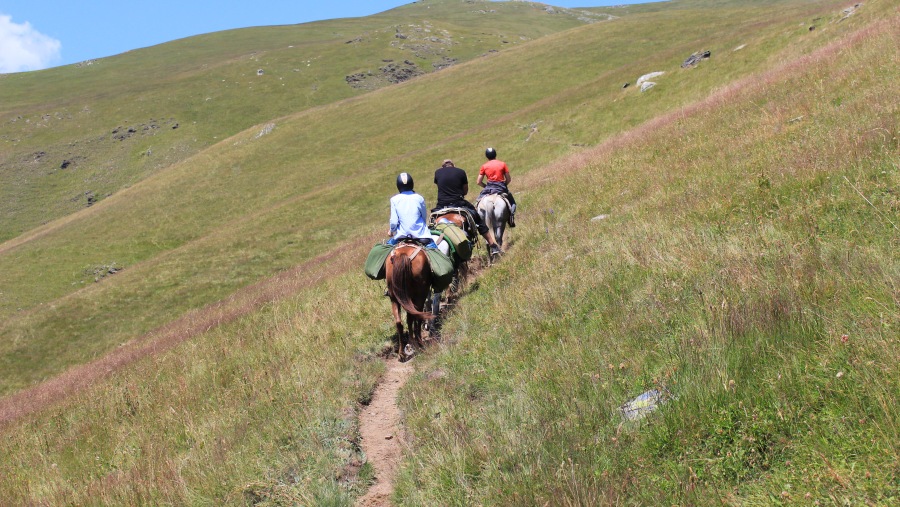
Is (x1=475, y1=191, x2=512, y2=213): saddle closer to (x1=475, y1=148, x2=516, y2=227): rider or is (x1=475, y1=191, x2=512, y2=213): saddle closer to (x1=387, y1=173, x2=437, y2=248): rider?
(x1=475, y1=148, x2=516, y2=227): rider

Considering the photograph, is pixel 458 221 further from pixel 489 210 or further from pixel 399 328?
pixel 399 328

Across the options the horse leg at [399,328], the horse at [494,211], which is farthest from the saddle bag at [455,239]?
the horse at [494,211]

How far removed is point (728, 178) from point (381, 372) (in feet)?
24.1

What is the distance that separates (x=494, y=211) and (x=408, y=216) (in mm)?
4596

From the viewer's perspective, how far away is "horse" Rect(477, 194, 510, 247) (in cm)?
1445

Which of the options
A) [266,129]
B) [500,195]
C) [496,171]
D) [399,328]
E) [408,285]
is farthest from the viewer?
[266,129]

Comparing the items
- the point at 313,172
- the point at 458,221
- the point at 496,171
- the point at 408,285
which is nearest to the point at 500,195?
the point at 496,171

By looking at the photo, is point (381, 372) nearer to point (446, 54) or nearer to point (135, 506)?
point (135, 506)

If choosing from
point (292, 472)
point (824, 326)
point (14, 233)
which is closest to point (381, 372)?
point (292, 472)

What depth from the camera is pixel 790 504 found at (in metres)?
2.94

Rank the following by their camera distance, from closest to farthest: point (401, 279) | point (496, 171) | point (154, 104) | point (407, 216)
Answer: point (401, 279) < point (407, 216) < point (496, 171) < point (154, 104)

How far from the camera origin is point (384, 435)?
6.86 metres

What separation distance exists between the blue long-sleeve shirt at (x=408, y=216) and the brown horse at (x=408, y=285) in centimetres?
28

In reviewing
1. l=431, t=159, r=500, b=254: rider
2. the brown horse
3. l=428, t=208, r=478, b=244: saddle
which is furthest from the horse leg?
l=431, t=159, r=500, b=254: rider
